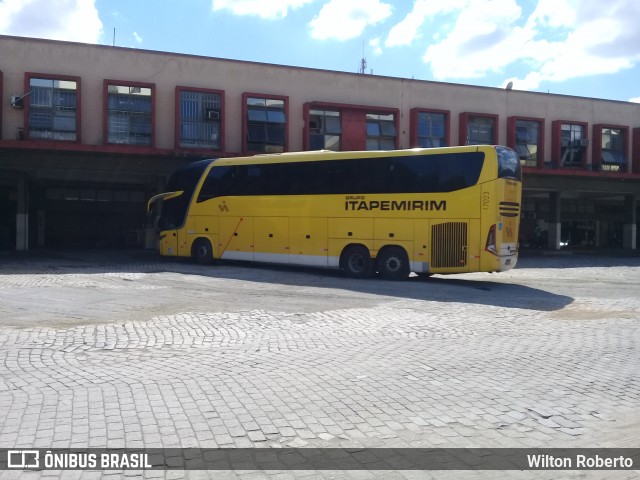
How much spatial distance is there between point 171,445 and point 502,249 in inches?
567

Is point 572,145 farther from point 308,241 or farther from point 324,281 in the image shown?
point 324,281

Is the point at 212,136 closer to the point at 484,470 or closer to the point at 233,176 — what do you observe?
the point at 233,176

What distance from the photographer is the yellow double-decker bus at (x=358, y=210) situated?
17750 mm

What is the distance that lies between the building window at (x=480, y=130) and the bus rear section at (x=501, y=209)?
17.7 metres

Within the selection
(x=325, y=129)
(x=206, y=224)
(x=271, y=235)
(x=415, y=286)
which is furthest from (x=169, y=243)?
(x=415, y=286)

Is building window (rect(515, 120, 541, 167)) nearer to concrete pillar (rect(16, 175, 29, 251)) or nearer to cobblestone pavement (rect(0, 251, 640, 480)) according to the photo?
cobblestone pavement (rect(0, 251, 640, 480))

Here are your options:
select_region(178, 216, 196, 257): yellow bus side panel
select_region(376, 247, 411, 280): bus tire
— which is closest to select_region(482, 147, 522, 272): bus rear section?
select_region(376, 247, 411, 280): bus tire

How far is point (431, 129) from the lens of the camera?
34.5 meters

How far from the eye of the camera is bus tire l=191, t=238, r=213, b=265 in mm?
23609

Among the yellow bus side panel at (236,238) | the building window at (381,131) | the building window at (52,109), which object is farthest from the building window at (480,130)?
the building window at (52,109)

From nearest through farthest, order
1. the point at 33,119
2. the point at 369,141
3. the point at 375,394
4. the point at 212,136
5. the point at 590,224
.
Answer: the point at 375,394 → the point at 33,119 → the point at 212,136 → the point at 369,141 → the point at 590,224

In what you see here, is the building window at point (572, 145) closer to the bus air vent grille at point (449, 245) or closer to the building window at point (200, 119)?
the building window at point (200, 119)

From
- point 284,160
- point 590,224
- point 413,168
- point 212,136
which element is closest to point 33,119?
point 212,136

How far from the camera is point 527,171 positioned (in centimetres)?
3478
